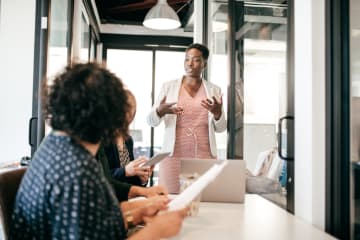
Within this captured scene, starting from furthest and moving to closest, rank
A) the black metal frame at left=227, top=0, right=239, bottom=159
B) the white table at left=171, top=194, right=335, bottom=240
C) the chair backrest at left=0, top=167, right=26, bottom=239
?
the black metal frame at left=227, top=0, right=239, bottom=159 → the white table at left=171, top=194, right=335, bottom=240 → the chair backrest at left=0, top=167, right=26, bottom=239

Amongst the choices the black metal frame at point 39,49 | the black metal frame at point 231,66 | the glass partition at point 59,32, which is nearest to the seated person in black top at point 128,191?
the black metal frame at point 39,49

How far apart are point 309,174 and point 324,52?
515mm

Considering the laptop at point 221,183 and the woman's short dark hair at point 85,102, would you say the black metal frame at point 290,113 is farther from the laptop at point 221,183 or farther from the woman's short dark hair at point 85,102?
the woman's short dark hair at point 85,102

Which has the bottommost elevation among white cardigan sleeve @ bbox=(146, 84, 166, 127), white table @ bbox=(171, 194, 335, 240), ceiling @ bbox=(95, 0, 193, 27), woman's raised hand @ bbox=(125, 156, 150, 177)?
white table @ bbox=(171, 194, 335, 240)

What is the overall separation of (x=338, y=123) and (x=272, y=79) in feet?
2.61

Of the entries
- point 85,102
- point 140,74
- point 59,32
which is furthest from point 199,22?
point 85,102

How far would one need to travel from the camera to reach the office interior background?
4.88 ft

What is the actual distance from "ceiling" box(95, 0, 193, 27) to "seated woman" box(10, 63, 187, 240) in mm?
4703

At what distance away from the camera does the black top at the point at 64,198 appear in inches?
31.0

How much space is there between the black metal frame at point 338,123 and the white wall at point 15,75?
2216 millimetres

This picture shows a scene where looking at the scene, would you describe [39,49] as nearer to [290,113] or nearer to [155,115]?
[155,115]

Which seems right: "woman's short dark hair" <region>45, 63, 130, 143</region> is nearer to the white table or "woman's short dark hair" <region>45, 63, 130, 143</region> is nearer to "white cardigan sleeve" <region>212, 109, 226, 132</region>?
the white table

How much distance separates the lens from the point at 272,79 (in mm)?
2232

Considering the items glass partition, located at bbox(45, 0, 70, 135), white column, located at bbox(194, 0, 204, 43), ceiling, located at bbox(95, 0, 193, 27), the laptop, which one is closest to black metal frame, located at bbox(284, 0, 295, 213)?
the laptop
